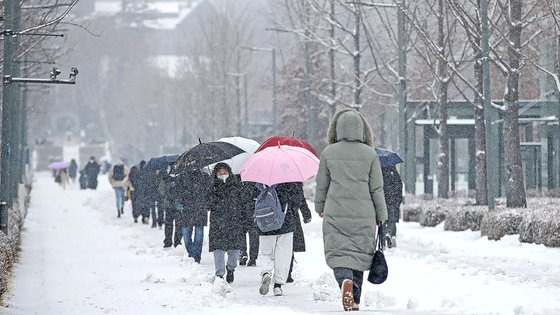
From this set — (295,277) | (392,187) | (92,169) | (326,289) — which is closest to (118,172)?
(392,187)

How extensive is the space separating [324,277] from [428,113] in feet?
98.3

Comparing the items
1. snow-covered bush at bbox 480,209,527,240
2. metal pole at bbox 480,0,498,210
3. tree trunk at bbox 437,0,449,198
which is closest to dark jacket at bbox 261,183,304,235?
snow-covered bush at bbox 480,209,527,240

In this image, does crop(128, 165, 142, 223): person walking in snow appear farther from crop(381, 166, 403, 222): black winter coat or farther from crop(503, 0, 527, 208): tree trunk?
crop(381, 166, 403, 222): black winter coat

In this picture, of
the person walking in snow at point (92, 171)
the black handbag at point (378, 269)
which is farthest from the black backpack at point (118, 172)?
the black handbag at point (378, 269)

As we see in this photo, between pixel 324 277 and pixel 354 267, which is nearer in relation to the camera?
pixel 354 267

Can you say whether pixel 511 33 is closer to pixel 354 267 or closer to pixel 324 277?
pixel 324 277

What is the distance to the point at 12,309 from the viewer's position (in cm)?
1445

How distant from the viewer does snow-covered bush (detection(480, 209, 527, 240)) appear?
2342cm

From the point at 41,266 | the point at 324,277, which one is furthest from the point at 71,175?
the point at 324,277

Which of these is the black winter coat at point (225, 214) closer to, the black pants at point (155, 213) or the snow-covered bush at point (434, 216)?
the snow-covered bush at point (434, 216)

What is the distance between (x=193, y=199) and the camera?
66.7 feet

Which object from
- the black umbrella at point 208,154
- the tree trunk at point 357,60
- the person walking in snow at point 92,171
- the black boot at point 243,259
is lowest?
the black boot at point 243,259

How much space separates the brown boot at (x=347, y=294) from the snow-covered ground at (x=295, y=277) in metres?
0.48

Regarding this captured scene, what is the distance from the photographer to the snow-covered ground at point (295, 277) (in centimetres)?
1361
